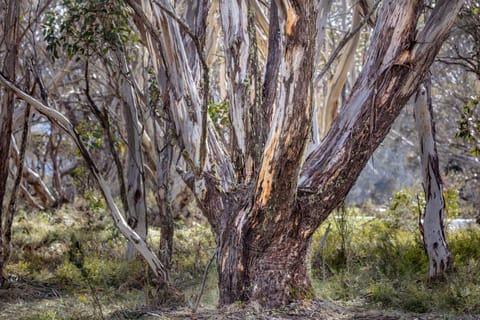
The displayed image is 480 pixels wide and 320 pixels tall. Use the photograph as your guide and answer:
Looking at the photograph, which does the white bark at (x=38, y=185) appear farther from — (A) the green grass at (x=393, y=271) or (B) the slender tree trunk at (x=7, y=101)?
(A) the green grass at (x=393, y=271)

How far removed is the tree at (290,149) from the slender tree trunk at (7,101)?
94cm

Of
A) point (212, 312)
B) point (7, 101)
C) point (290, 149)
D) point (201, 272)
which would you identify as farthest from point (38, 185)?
point (290, 149)

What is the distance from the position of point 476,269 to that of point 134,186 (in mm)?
4056

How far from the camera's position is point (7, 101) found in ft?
21.4

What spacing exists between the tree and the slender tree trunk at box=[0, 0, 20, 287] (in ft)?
3.10

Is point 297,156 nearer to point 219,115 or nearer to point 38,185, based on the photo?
point 219,115

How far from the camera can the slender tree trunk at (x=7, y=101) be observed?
6.52 meters

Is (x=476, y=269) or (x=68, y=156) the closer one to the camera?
(x=476, y=269)

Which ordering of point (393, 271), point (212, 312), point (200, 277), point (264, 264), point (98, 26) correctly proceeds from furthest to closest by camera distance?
point (200, 277)
point (393, 271)
point (98, 26)
point (264, 264)
point (212, 312)

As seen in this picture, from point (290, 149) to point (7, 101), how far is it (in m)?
3.39

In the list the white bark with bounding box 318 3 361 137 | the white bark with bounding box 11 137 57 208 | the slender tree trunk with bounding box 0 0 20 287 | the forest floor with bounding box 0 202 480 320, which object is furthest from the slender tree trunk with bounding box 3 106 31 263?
the white bark with bounding box 11 137 57 208

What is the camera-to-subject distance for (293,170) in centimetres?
452

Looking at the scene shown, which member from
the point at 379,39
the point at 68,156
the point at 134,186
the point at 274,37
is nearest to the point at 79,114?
the point at 68,156

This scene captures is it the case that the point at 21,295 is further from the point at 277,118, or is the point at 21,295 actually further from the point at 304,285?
the point at 277,118
